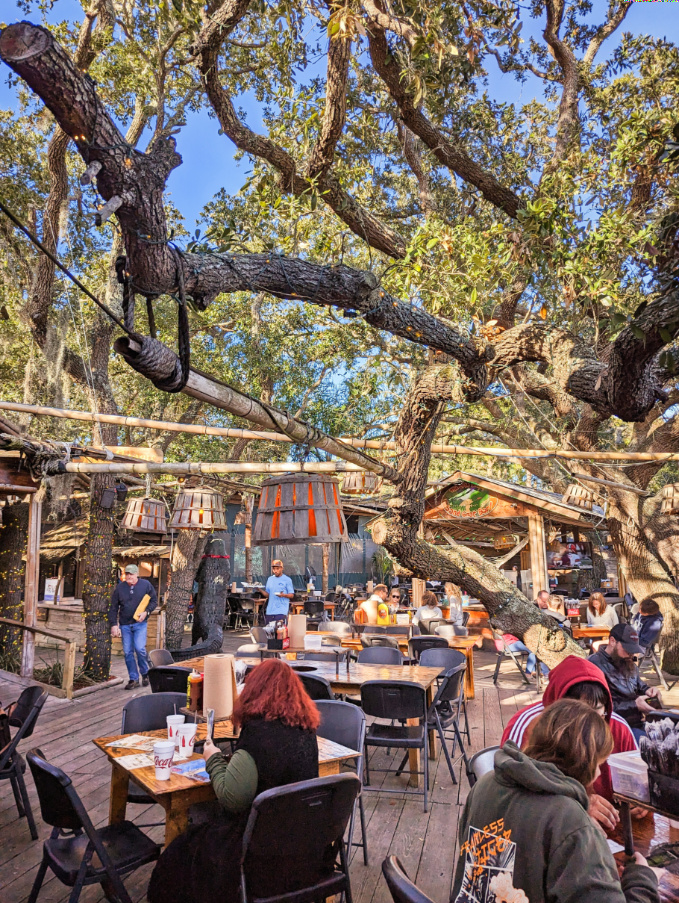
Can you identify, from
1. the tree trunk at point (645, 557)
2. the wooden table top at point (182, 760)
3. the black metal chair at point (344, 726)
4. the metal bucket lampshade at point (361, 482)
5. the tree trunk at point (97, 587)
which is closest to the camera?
the wooden table top at point (182, 760)

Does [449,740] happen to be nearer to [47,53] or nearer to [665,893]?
[665,893]

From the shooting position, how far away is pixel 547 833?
167 cm

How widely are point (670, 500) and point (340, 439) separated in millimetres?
7312

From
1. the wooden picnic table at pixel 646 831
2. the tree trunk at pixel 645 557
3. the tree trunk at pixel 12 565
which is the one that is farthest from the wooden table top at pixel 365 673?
the tree trunk at pixel 645 557

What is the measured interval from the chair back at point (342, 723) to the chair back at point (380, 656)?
103 inches

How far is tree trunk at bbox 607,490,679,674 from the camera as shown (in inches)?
398

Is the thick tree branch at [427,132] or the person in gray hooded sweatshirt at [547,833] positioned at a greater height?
the thick tree branch at [427,132]

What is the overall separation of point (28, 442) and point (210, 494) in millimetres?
3037

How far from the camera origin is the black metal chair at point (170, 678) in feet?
16.9

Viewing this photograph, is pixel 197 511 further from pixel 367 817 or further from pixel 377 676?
pixel 367 817

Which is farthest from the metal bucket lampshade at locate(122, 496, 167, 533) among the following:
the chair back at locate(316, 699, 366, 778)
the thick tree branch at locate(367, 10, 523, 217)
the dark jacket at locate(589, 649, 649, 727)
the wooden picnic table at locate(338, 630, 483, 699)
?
the dark jacket at locate(589, 649, 649, 727)

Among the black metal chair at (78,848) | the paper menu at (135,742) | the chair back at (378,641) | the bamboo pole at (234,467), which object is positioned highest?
the bamboo pole at (234,467)

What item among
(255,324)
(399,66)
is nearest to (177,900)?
(399,66)

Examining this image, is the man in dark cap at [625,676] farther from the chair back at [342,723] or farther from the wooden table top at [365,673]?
the chair back at [342,723]
